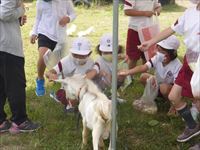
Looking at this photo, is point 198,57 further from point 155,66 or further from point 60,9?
point 60,9

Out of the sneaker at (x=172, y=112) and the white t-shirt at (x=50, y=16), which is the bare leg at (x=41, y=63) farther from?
the sneaker at (x=172, y=112)

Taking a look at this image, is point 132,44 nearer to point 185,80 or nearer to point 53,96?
point 53,96

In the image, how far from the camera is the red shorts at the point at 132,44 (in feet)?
16.6

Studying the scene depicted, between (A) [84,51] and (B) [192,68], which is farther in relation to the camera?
(A) [84,51]

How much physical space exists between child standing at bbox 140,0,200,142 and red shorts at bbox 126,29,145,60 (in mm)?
1419

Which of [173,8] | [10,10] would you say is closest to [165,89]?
[10,10]

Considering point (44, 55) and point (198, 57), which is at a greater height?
point (198, 57)

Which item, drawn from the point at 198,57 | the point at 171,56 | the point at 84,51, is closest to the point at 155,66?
the point at 171,56

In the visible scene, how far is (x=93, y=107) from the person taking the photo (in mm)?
3311

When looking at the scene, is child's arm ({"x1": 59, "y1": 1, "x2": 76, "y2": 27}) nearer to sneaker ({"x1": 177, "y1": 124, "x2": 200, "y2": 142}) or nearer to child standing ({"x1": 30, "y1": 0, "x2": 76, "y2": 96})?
child standing ({"x1": 30, "y1": 0, "x2": 76, "y2": 96})

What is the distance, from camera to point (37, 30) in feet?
16.1

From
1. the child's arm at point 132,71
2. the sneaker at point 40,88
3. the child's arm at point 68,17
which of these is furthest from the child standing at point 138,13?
the sneaker at point 40,88

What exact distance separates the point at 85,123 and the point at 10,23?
1068 mm

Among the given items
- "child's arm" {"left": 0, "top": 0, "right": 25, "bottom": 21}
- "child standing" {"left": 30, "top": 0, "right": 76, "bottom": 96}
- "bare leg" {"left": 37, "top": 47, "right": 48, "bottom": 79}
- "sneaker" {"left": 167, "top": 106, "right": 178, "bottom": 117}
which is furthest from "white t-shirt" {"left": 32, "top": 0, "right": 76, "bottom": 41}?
"sneaker" {"left": 167, "top": 106, "right": 178, "bottom": 117}
